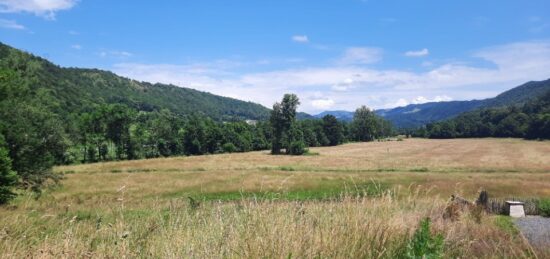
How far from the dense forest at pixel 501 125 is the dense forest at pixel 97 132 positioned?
2439 centimetres

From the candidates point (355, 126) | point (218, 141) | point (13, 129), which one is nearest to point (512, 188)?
point (13, 129)

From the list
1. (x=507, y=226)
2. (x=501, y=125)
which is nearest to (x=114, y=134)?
(x=507, y=226)

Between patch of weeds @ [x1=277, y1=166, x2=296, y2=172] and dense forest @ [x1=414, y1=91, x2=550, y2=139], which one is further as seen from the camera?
dense forest @ [x1=414, y1=91, x2=550, y2=139]

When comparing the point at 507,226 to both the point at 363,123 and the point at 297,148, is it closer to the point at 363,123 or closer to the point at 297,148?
the point at 297,148

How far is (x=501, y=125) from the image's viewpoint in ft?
504

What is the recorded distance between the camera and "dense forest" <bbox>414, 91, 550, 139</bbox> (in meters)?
135

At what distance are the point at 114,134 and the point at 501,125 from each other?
131 meters

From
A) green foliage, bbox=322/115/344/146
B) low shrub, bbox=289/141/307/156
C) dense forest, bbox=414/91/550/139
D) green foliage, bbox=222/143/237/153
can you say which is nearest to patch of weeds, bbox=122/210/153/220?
low shrub, bbox=289/141/307/156

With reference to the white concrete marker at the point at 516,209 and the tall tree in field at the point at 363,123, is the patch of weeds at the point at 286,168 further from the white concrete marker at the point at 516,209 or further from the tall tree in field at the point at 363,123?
the tall tree in field at the point at 363,123

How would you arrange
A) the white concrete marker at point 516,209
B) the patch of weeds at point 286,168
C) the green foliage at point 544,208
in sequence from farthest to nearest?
the patch of weeds at point 286,168, the green foliage at point 544,208, the white concrete marker at point 516,209

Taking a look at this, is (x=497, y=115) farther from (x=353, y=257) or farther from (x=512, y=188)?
(x=353, y=257)

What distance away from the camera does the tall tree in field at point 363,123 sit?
163 m

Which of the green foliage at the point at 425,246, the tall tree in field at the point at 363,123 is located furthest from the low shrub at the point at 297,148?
the green foliage at the point at 425,246

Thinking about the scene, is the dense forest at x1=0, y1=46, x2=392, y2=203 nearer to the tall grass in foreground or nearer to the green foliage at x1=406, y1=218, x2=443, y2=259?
the tall grass in foreground
